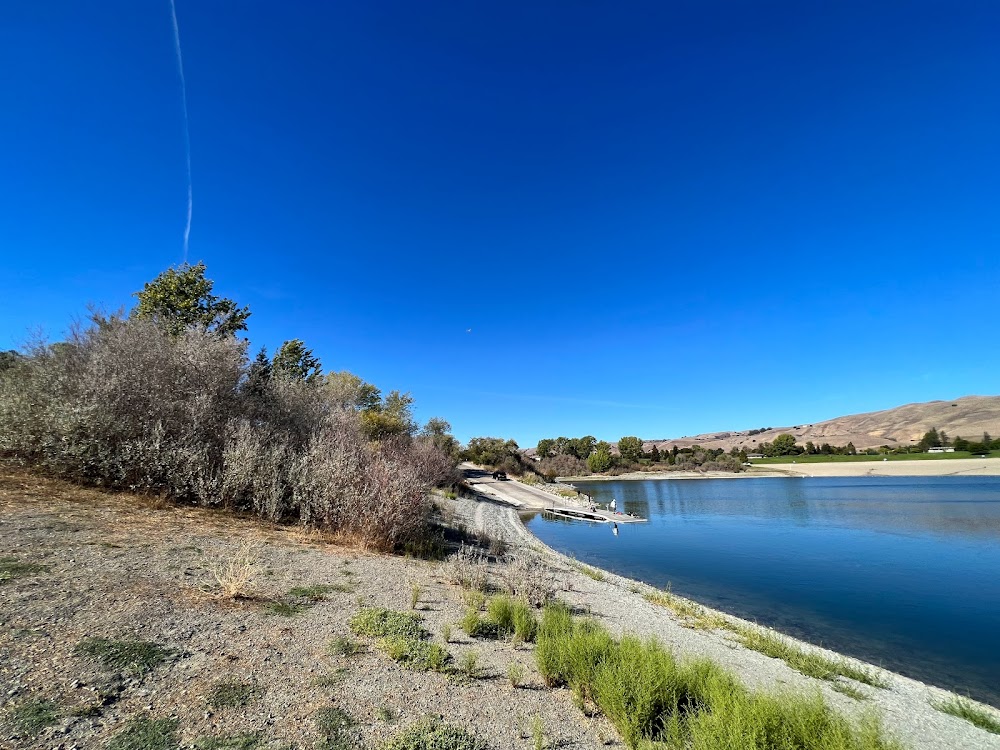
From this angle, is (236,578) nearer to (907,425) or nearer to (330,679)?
(330,679)

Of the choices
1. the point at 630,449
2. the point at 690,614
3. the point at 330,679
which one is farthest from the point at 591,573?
the point at 630,449

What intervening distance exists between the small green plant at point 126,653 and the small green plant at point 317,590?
2.32 metres

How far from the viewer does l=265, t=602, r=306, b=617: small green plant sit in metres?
6.09

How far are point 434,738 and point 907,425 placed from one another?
204078mm

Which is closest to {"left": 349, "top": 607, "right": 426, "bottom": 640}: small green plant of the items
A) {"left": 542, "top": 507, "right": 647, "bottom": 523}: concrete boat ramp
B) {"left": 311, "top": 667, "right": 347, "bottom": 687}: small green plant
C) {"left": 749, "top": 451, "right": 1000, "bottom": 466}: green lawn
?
{"left": 311, "top": 667, "right": 347, "bottom": 687}: small green plant

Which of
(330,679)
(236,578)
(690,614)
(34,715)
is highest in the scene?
(236,578)

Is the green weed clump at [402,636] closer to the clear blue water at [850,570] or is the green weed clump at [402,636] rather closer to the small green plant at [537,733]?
the small green plant at [537,733]

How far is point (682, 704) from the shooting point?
4996mm

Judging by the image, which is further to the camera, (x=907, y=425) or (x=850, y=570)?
(x=907, y=425)

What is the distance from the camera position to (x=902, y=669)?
1033cm

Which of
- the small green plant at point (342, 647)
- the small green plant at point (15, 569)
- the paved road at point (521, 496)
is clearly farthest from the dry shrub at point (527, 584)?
the paved road at point (521, 496)

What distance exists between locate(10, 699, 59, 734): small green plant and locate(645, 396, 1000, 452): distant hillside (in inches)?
6546

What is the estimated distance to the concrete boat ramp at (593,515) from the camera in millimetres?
35844

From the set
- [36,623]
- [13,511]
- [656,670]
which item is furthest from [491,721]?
[13,511]
